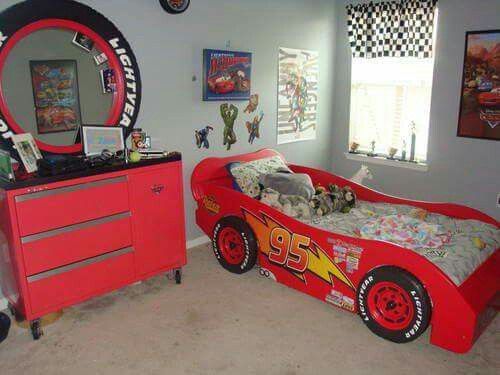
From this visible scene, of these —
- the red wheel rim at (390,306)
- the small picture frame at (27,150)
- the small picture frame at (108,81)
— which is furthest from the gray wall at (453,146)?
the small picture frame at (27,150)

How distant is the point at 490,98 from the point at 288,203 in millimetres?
1989

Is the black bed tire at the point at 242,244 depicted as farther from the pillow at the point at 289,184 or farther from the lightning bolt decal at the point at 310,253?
the pillow at the point at 289,184

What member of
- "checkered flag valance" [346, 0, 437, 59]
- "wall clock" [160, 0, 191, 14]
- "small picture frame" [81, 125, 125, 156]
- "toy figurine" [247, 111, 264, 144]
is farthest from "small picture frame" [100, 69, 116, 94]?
"checkered flag valance" [346, 0, 437, 59]

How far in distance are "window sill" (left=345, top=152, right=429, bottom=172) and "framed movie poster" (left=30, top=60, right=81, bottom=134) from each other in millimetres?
2967

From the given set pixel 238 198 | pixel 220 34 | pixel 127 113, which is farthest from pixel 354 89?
pixel 127 113

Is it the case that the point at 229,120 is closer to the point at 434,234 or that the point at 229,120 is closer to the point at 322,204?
the point at 322,204

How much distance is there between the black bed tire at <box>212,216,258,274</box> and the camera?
3.21 m

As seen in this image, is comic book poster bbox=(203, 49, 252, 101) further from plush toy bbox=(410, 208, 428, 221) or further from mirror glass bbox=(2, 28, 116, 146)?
plush toy bbox=(410, 208, 428, 221)

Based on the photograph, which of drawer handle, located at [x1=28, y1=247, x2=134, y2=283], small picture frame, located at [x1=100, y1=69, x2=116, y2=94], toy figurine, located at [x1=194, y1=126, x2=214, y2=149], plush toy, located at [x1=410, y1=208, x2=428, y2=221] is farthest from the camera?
toy figurine, located at [x1=194, y1=126, x2=214, y2=149]

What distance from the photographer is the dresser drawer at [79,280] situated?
8.39 feet

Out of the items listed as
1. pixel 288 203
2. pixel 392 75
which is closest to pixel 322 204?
pixel 288 203

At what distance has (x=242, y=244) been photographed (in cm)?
330

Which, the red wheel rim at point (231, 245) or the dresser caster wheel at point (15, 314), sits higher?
the red wheel rim at point (231, 245)

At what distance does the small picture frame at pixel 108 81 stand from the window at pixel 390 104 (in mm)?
2667
